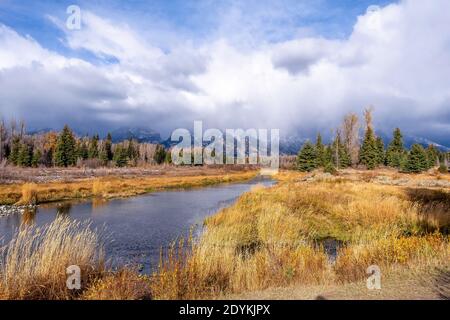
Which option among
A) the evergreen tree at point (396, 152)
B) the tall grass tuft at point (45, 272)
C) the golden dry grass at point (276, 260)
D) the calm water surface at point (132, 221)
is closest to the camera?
the tall grass tuft at point (45, 272)

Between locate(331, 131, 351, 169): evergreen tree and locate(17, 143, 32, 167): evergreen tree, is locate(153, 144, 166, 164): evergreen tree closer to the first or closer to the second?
locate(17, 143, 32, 167): evergreen tree

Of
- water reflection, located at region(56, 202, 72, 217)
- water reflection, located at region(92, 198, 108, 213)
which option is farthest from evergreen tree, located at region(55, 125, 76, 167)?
water reflection, located at region(56, 202, 72, 217)

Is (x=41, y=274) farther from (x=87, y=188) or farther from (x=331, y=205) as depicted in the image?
(x=87, y=188)

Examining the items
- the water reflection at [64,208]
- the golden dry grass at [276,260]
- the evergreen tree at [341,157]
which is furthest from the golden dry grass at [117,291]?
the evergreen tree at [341,157]

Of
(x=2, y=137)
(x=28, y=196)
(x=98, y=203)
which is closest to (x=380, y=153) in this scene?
(x=98, y=203)

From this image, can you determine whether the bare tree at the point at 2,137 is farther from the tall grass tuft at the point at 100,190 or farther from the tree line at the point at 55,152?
the tall grass tuft at the point at 100,190

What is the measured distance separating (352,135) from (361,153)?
447 inches

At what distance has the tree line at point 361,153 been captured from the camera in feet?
202

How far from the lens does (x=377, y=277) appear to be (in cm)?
736

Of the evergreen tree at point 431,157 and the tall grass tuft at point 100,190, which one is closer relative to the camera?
the tall grass tuft at point 100,190

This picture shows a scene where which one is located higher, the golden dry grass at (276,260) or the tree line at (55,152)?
the tree line at (55,152)

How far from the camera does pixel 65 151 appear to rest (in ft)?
278

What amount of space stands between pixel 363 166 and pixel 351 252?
65718 mm

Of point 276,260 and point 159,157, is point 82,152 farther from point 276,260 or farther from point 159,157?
point 276,260
